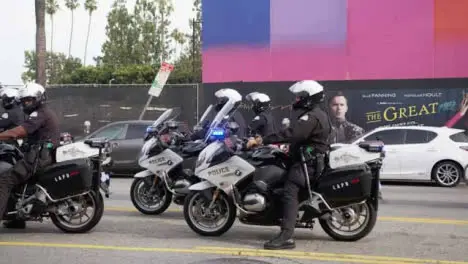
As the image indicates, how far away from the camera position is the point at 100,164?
7953mm

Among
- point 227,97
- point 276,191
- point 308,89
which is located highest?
point 308,89

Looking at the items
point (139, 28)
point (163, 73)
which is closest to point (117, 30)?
point (139, 28)

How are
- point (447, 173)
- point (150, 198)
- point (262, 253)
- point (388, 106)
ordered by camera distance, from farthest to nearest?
point (388, 106), point (447, 173), point (150, 198), point (262, 253)

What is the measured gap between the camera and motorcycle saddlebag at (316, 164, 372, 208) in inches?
281

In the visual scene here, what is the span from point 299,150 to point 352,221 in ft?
3.59

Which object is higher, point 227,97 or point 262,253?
point 227,97

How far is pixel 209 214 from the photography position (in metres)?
7.69

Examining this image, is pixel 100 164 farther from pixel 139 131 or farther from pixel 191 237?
pixel 139 131

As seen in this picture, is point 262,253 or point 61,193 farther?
point 61,193

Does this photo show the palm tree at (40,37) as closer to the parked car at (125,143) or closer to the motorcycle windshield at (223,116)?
the parked car at (125,143)

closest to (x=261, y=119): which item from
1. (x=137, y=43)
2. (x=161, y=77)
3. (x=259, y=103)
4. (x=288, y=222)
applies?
(x=259, y=103)

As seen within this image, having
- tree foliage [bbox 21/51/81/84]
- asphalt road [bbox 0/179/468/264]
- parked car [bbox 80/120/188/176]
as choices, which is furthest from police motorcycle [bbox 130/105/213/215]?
tree foliage [bbox 21/51/81/84]

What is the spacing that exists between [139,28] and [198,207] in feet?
130

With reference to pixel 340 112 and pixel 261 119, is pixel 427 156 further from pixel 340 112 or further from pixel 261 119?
pixel 261 119
